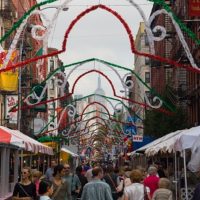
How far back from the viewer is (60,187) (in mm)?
13562

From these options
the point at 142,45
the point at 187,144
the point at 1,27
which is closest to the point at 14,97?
the point at 1,27

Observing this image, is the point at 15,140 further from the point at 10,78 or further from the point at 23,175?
the point at 10,78

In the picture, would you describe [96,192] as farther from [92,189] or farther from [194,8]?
[194,8]

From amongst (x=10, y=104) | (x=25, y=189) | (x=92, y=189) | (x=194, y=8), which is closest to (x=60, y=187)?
(x=25, y=189)

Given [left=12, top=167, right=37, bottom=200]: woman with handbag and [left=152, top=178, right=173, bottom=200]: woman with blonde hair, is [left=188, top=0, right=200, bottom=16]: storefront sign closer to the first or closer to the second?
[left=152, top=178, right=173, bottom=200]: woman with blonde hair

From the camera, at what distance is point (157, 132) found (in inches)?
1870

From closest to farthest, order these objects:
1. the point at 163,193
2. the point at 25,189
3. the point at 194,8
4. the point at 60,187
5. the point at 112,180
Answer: the point at 163,193
the point at 25,189
the point at 60,187
the point at 112,180
the point at 194,8

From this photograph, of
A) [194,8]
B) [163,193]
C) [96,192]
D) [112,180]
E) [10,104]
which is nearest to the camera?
[96,192]

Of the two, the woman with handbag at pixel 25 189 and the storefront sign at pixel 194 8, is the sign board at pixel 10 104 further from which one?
the woman with handbag at pixel 25 189

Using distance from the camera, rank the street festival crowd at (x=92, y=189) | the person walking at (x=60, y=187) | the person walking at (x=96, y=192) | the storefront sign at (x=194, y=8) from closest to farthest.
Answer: the street festival crowd at (x=92, y=189) → the person walking at (x=96, y=192) → the person walking at (x=60, y=187) → the storefront sign at (x=194, y=8)

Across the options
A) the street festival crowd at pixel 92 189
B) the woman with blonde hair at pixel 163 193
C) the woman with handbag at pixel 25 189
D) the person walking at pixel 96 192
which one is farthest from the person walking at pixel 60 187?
the woman with blonde hair at pixel 163 193

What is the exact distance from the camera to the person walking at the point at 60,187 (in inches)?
533

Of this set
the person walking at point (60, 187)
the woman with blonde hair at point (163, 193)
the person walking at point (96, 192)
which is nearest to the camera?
the person walking at point (96, 192)

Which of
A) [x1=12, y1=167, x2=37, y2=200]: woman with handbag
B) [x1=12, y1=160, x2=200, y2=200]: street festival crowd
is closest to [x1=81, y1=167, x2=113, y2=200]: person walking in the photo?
[x1=12, y1=160, x2=200, y2=200]: street festival crowd
